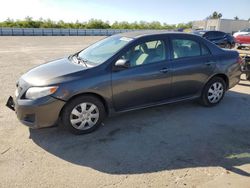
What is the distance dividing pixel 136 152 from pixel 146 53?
184cm

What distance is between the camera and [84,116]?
13.5 ft

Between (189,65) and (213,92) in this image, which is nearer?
(189,65)

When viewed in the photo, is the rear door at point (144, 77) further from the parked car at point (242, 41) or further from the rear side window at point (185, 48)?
the parked car at point (242, 41)

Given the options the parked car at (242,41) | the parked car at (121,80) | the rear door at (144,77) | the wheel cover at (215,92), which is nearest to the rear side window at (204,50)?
the parked car at (121,80)

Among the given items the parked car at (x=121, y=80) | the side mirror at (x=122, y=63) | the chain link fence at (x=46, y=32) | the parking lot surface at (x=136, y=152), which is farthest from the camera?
the chain link fence at (x=46, y=32)

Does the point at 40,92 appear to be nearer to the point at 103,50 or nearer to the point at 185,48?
the point at 103,50

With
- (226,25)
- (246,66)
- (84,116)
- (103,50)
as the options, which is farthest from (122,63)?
(226,25)

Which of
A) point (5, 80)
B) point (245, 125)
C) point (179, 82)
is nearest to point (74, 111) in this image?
point (179, 82)

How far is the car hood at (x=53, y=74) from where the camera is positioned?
3904mm

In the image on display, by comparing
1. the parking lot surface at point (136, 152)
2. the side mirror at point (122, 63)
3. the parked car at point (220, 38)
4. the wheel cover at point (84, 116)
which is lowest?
the parking lot surface at point (136, 152)

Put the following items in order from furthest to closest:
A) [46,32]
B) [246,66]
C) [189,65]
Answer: [46,32]
[246,66]
[189,65]

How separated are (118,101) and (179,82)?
1354 mm

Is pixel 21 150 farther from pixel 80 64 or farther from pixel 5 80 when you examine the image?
pixel 5 80

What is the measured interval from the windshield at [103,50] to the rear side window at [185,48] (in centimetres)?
94
